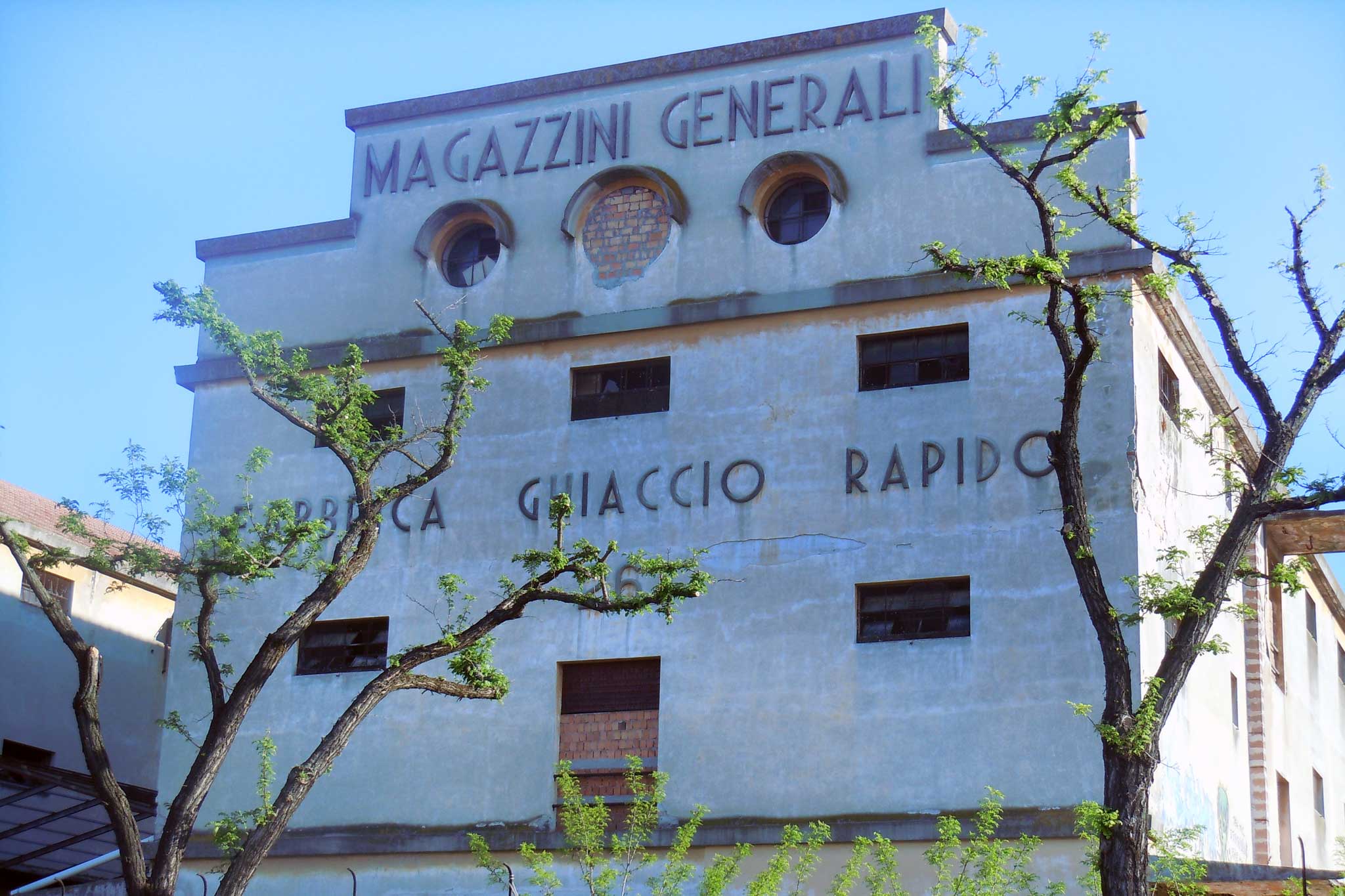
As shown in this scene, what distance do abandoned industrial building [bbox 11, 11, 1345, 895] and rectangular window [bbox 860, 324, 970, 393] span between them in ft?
0.14

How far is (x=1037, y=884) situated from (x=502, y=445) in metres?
8.77

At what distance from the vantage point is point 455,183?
25422mm

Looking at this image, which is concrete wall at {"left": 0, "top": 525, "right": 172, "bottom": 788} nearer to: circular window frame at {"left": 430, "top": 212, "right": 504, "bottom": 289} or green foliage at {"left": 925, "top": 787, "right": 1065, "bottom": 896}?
circular window frame at {"left": 430, "top": 212, "right": 504, "bottom": 289}

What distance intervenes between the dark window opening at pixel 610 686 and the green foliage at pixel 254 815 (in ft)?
11.9

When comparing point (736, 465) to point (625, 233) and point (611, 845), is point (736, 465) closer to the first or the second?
point (625, 233)

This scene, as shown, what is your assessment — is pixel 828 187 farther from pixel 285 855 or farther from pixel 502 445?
pixel 285 855

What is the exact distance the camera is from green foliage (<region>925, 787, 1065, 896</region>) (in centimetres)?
1872

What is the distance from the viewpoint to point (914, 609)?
853 inches

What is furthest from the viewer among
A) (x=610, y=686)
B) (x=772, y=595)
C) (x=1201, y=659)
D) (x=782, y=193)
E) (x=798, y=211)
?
(x=782, y=193)

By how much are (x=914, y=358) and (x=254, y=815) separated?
370 inches

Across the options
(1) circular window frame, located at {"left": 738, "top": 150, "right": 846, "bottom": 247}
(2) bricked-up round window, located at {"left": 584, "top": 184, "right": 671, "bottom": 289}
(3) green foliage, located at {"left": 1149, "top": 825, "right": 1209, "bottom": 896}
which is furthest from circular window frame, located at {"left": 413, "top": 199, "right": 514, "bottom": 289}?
(3) green foliage, located at {"left": 1149, "top": 825, "right": 1209, "bottom": 896}

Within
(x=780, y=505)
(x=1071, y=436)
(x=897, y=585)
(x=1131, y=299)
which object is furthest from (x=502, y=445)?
(x=1071, y=436)

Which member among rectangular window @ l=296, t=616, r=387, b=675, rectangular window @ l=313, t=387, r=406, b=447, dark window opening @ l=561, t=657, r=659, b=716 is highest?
rectangular window @ l=313, t=387, r=406, b=447

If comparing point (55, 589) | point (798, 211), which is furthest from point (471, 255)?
point (55, 589)
